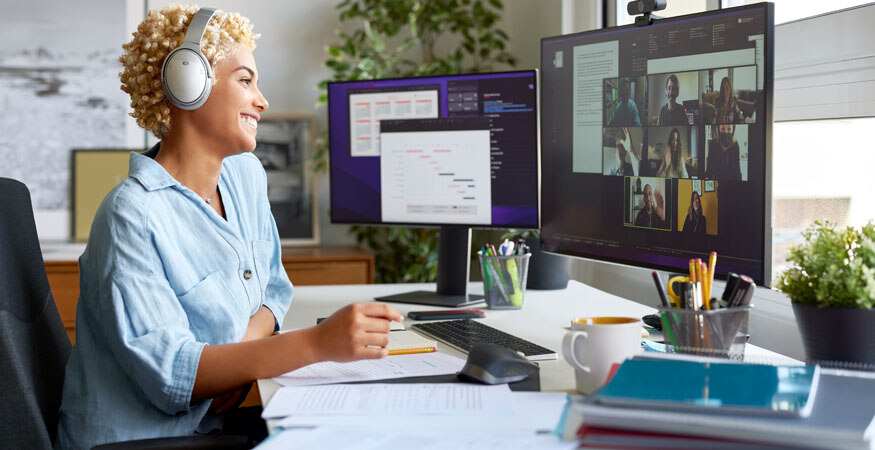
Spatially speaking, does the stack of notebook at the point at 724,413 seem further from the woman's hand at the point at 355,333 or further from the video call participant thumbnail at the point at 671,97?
the video call participant thumbnail at the point at 671,97

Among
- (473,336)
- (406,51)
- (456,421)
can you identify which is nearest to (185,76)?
(473,336)

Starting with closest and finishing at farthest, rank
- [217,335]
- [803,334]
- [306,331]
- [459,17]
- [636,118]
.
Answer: [803,334] < [306,331] < [217,335] < [636,118] < [459,17]

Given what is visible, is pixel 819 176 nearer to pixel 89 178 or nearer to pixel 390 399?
pixel 390 399

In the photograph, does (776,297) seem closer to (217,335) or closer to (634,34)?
(634,34)

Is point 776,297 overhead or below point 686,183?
below

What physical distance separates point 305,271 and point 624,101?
175 centimetres

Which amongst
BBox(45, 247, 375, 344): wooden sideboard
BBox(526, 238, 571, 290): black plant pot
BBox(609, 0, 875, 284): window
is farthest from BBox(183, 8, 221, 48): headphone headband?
BBox(45, 247, 375, 344): wooden sideboard

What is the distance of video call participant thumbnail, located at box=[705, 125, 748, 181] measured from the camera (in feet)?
3.80

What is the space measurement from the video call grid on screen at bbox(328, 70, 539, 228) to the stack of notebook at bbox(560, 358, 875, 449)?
0.92 metres

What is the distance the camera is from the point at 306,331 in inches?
42.8

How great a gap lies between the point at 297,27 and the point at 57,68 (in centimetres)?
94

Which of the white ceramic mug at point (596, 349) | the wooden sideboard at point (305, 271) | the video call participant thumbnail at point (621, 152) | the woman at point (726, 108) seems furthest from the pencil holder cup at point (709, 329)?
the wooden sideboard at point (305, 271)

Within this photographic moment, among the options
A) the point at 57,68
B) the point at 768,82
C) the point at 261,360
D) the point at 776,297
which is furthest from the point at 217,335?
the point at 57,68

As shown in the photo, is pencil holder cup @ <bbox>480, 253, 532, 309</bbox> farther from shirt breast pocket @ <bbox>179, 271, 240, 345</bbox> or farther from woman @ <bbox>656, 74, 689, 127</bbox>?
shirt breast pocket @ <bbox>179, 271, 240, 345</bbox>
